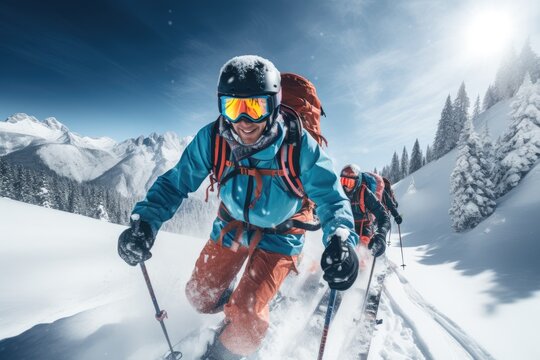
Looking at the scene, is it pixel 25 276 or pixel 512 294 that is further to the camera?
pixel 512 294

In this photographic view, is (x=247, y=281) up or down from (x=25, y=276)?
up

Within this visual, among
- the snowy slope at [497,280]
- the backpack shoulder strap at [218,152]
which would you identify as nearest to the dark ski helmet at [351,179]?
the snowy slope at [497,280]

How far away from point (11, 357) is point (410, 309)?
6.18 meters

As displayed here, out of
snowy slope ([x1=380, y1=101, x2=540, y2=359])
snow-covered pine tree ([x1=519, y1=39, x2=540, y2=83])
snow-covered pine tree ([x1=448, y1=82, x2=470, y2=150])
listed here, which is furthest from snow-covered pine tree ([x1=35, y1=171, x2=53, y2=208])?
snow-covered pine tree ([x1=519, y1=39, x2=540, y2=83])

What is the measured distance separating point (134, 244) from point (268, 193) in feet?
5.08

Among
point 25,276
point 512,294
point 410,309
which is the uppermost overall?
point 25,276

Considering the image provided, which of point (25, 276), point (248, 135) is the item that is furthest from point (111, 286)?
point (248, 135)

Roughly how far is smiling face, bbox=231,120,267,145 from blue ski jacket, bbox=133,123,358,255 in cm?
17

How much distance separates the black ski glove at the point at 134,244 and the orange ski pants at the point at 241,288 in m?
1.04

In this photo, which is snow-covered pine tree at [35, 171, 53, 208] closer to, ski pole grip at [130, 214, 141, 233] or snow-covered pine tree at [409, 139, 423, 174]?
ski pole grip at [130, 214, 141, 233]

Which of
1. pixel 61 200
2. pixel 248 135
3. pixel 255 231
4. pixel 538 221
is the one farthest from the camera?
pixel 61 200

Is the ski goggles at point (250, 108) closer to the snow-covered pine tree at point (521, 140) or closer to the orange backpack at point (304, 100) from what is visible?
the orange backpack at point (304, 100)

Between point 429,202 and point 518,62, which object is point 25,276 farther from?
point 518,62

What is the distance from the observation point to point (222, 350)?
10.4 feet
